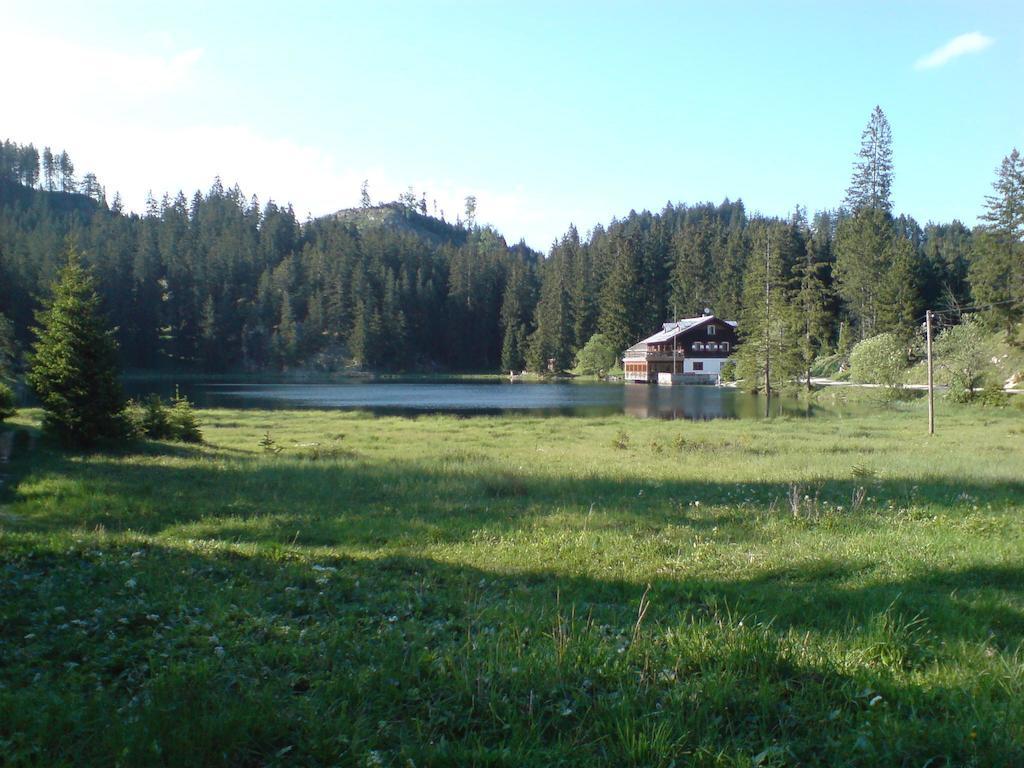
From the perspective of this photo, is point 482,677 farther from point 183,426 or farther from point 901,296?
point 901,296

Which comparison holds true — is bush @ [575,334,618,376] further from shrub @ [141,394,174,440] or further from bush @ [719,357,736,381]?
shrub @ [141,394,174,440]

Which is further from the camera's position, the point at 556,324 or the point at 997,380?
the point at 556,324

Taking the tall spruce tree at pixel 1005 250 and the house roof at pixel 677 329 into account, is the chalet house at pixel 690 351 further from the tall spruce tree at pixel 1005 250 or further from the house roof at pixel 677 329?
the tall spruce tree at pixel 1005 250

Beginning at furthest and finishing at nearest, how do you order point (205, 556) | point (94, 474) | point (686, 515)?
point (94, 474) → point (686, 515) → point (205, 556)

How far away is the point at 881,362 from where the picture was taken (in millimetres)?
61750

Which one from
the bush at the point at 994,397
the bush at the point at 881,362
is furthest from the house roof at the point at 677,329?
the bush at the point at 994,397

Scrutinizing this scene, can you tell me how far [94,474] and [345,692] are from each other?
15.5 meters

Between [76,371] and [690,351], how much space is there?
8702cm

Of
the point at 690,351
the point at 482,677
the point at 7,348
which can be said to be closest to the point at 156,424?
the point at 7,348

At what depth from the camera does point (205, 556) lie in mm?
8719

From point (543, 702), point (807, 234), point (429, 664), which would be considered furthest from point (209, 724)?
point (807, 234)

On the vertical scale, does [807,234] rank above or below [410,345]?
above

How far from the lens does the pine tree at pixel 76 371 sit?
21734mm

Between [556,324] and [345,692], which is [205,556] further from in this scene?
[556,324]
